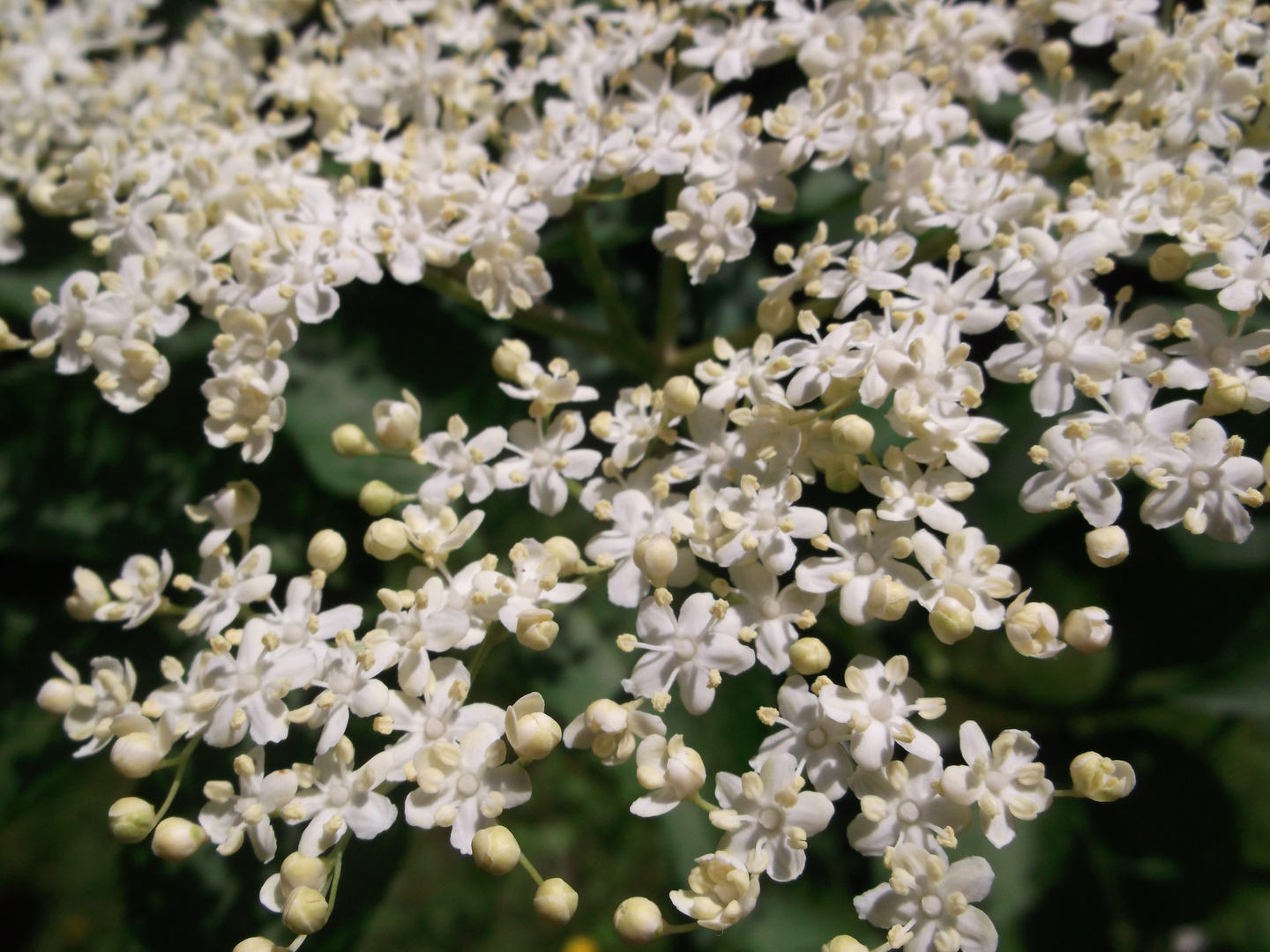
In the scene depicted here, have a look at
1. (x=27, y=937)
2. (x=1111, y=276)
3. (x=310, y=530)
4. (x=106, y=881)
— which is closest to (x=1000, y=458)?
(x=1111, y=276)

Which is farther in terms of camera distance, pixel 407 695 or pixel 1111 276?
pixel 1111 276

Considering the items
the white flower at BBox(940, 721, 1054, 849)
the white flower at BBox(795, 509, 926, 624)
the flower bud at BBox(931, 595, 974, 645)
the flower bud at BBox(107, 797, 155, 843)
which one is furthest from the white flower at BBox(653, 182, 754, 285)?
the flower bud at BBox(107, 797, 155, 843)

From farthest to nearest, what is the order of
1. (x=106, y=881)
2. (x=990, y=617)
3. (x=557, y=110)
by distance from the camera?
(x=106, y=881) → (x=557, y=110) → (x=990, y=617)

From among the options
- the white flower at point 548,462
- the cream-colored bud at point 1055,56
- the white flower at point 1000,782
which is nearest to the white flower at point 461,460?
the white flower at point 548,462

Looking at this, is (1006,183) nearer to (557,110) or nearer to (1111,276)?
(1111,276)

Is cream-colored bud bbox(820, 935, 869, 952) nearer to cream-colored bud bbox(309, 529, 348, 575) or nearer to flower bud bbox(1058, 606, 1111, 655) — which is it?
flower bud bbox(1058, 606, 1111, 655)

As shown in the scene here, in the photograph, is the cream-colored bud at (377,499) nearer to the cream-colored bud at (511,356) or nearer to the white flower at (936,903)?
the cream-colored bud at (511,356)
